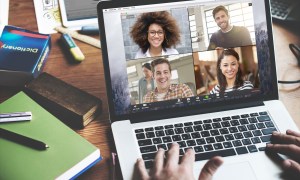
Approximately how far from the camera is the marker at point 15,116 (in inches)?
35.7

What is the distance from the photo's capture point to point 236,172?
85cm

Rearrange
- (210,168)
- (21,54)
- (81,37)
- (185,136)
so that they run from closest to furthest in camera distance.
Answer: (210,168), (185,136), (21,54), (81,37)

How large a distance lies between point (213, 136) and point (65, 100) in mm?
316

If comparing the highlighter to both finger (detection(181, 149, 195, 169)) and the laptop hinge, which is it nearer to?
the laptop hinge

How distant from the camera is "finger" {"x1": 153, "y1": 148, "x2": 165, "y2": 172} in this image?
2.74 ft

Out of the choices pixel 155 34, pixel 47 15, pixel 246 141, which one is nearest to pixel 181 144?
pixel 246 141

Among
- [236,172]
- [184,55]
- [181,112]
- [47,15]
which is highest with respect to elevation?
[47,15]

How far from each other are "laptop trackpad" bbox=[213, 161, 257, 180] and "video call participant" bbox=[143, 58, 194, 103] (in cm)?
19

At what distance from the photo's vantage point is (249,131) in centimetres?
92

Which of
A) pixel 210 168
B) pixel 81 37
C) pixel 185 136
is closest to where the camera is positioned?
pixel 210 168

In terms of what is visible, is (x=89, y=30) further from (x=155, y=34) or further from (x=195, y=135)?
(x=195, y=135)

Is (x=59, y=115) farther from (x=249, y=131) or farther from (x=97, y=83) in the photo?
(x=249, y=131)

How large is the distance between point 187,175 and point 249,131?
7.0 inches

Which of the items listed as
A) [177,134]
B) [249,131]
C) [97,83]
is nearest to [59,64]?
[97,83]
